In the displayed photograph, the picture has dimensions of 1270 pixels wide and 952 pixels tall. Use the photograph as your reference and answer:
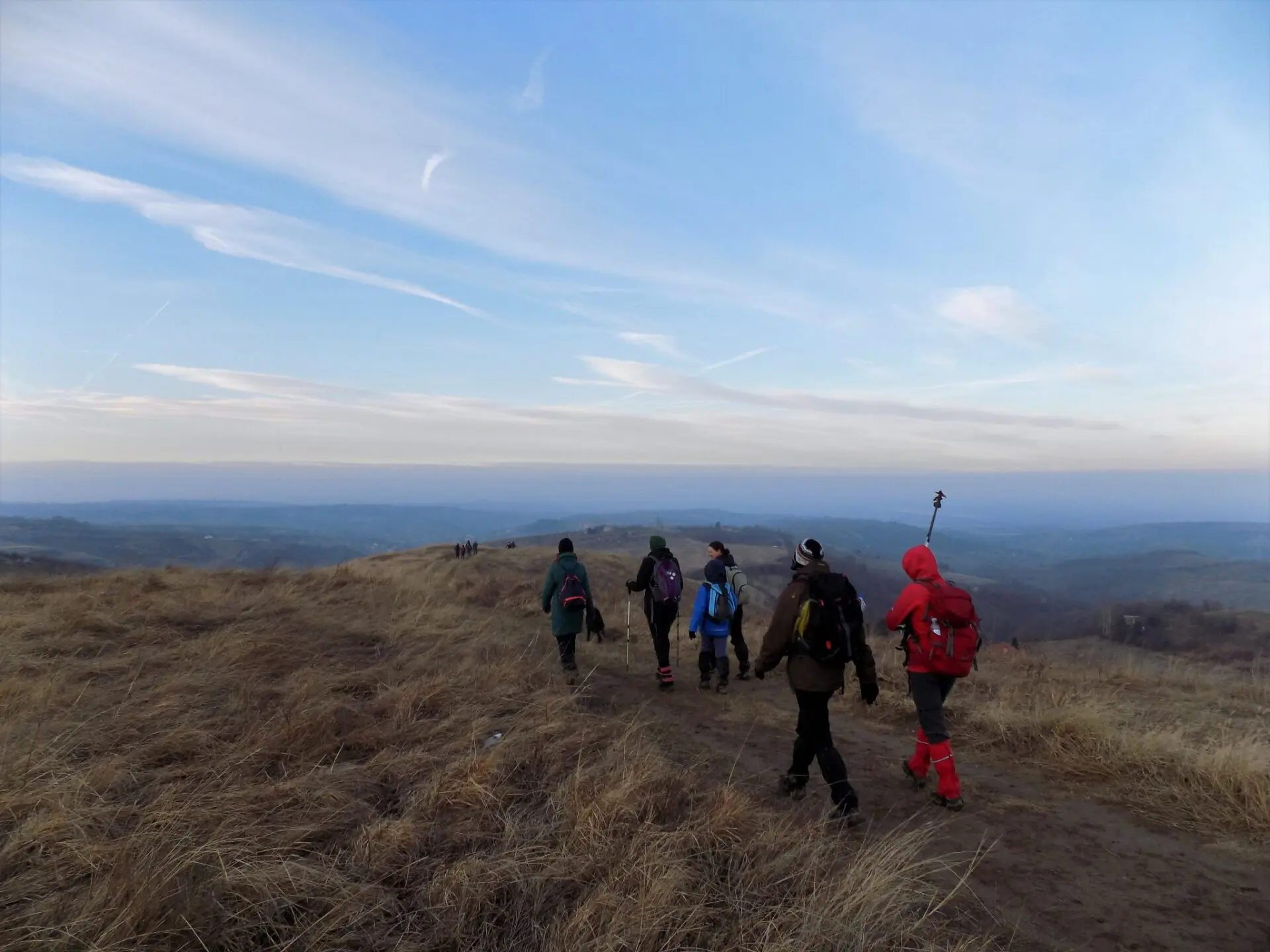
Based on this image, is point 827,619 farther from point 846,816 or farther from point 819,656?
point 846,816

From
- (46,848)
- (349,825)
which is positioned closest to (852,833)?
(349,825)

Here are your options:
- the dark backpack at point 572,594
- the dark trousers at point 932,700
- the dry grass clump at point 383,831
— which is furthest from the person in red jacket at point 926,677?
Answer: the dark backpack at point 572,594

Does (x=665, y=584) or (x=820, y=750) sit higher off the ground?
(x=665, y=584)

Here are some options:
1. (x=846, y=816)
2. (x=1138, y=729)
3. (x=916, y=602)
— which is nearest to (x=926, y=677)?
(x=916, y=602)

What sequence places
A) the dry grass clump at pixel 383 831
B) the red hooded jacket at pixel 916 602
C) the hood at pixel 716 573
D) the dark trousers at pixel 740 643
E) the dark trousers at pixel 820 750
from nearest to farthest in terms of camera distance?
the dry grass clump at pixel 383 831 → the dark trousers at pixel 820 750 → the red hooded jacket at pixel 916 602 → the hood at pixel 716 573 → the dark trousers at pixel 740 643

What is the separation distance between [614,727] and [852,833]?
7.24 ft

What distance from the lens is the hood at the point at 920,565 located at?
529cm

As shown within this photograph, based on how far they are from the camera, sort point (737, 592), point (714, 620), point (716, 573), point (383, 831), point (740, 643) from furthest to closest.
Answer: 1. point (740, 643)
2. point (737, 592)
3. point (714, 620)
4. point (716, 573)
5. point (383, 831)

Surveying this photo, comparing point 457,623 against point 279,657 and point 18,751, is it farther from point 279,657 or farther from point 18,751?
point 18,751

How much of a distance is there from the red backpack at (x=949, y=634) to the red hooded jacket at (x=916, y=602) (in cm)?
5

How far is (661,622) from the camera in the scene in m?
8.82

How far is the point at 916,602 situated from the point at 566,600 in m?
4.70

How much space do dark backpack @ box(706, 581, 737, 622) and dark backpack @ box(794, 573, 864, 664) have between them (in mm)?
3408

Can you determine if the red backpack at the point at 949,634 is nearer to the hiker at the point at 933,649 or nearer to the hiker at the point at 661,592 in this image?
the hiker at the point at 933,649
